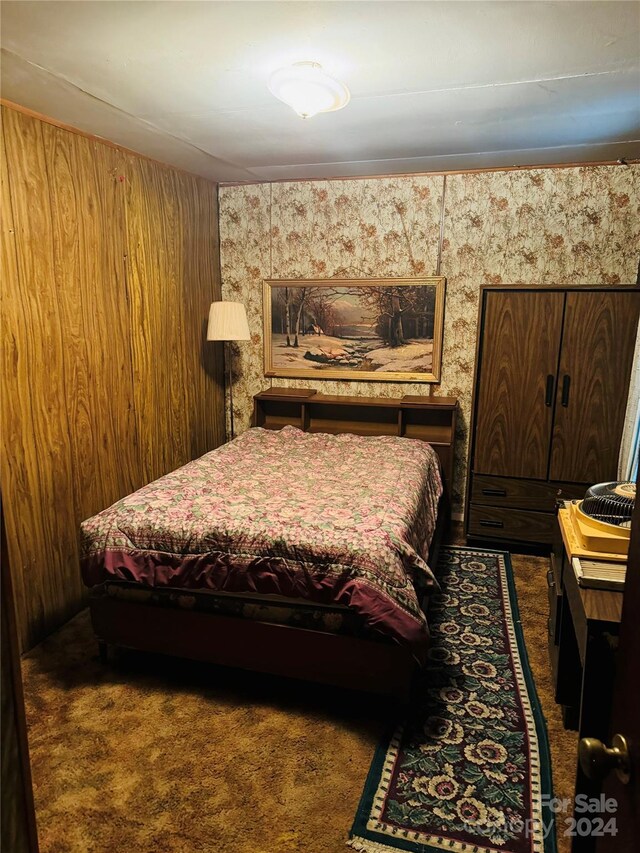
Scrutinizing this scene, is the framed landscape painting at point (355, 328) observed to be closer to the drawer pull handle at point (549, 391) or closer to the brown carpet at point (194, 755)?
the drawer pull handle at point (549, 391)

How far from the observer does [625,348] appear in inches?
132

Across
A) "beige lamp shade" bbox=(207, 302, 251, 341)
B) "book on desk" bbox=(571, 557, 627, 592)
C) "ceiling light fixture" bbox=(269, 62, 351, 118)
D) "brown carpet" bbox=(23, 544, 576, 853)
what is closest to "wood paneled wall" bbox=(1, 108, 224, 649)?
"beige lamp shade" bbox=(207, 302, 251, 341)

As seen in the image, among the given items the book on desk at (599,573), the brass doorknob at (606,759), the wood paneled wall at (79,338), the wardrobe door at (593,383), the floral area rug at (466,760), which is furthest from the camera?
the wardrobe door at (593,383)

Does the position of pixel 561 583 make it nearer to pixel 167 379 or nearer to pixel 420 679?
pixel 420 679

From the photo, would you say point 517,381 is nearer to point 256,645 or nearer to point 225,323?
point 225,323

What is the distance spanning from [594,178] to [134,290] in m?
3.01

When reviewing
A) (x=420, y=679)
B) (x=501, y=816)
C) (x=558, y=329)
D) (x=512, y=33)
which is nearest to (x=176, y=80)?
(x=512, y=33)

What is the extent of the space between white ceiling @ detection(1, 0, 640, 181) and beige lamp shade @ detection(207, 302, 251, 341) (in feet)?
3.38

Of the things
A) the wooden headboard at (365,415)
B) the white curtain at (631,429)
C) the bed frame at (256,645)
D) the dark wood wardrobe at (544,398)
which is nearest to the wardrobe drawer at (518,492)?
the dark wood wardrobe at (544,398)

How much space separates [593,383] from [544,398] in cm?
29

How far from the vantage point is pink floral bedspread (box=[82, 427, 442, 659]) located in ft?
6.94

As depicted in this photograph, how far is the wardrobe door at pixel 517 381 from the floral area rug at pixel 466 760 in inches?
45.6

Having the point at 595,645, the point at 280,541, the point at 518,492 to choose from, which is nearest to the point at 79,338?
the point at 280,541

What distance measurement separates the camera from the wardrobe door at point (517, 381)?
137 inches
